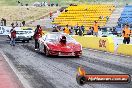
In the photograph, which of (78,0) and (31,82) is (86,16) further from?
(31,82)

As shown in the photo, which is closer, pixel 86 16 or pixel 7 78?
pixel 7 78

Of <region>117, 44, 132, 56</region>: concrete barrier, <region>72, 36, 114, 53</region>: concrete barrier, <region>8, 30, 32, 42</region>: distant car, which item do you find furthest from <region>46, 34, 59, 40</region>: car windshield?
<region>8, 30, 32, 42</region>: distant car

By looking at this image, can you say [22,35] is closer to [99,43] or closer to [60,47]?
[99,43]

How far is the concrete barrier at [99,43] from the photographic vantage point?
27.1 m

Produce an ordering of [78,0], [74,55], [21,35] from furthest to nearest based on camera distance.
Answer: [78,0], [21,35], [74,55]

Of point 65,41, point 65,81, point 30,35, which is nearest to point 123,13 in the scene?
point 30,35

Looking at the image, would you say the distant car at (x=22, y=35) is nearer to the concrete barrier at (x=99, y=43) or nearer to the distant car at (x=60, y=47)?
the concrete barrier at (x=99, y=43)

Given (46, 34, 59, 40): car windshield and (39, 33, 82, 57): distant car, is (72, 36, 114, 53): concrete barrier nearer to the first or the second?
(39, 33, 82, 57): distant car

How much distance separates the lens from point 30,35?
39.2m

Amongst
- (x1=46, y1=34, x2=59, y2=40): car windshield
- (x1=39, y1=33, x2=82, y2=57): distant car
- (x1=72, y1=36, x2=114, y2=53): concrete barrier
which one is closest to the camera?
(x1=39, y1=33, x2=82, y2=57): distant car

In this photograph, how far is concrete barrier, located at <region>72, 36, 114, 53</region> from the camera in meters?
27.1

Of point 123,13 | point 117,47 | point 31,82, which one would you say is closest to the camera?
point 31,82

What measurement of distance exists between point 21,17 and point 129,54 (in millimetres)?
52867

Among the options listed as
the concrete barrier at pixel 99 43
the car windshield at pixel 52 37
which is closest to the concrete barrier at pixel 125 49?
the concrete barrier at pixel 99 43
